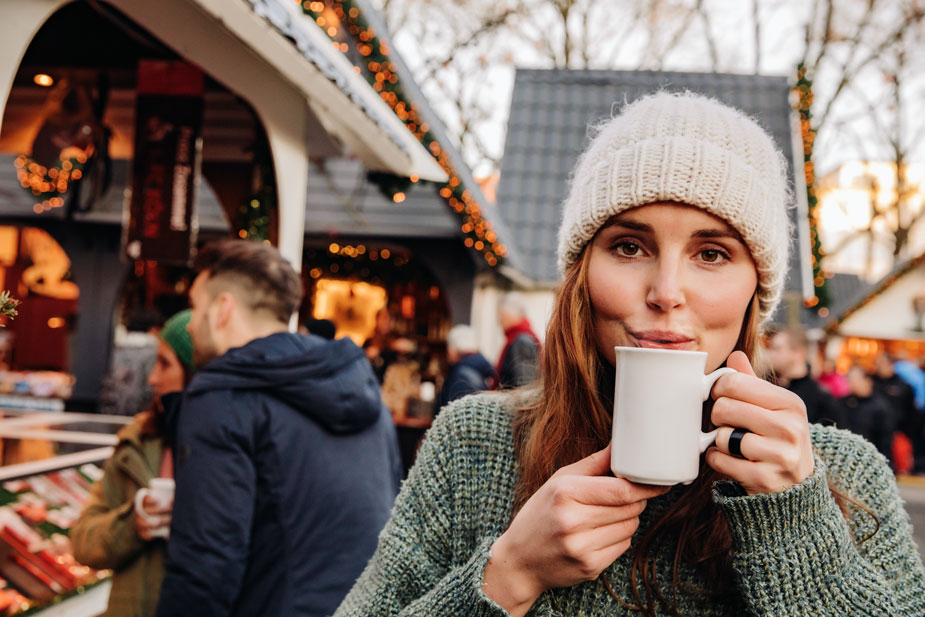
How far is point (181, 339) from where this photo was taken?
2.85 m

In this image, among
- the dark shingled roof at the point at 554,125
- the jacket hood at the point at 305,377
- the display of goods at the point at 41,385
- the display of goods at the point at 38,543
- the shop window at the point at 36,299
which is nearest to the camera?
the jacket hood at the point at 305,377

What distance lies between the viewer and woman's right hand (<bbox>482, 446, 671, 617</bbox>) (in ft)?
3.33

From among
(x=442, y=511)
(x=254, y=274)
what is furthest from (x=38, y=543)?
(x=442, y=511)

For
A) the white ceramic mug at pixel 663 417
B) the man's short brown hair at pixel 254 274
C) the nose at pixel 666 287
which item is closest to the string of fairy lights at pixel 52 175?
the man's short brown hair at pixel 254 274

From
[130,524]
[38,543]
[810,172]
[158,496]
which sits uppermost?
[810,172]

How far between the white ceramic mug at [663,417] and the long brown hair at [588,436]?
28 cm

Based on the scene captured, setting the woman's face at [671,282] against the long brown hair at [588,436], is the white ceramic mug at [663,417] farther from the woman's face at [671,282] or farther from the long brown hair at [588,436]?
the long brown hair at [588,436]

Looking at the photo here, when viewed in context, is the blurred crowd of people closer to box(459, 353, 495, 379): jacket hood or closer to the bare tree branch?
box(459, 353, 495, 379): jacket hood

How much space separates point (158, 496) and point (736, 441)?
1853 millimetres

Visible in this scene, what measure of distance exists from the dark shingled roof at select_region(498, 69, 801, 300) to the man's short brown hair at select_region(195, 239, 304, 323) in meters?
6.63

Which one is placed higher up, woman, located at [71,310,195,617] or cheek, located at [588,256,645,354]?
cheek, located at [588,256,645,354]

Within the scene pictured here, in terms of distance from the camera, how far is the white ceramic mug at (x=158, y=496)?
227 centimetres

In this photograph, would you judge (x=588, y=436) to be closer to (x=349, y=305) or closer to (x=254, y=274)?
(x=254, y=274)

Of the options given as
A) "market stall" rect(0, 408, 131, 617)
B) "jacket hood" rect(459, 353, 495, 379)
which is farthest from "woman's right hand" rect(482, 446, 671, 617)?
"jacket hood" rect(459, 353, 495, 379)
